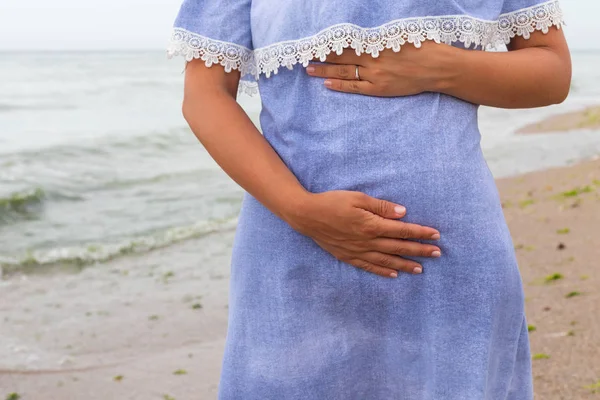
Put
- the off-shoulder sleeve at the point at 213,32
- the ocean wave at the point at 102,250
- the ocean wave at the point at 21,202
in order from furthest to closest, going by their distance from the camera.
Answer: the ocean wave at the point at 21,202, the ocean wave at the point at 102,250, the off-shoulder sleeve at the point at 213,32

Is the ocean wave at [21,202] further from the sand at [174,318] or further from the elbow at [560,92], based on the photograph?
the elbow at [560,92]

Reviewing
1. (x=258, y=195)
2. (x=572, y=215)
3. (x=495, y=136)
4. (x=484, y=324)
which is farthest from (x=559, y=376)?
(x=495, y=136)

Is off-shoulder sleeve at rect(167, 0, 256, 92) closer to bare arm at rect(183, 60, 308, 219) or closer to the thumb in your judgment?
bare arm at rect(183, 60, 308, 219)

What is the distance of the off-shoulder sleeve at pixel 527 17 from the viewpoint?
149cm

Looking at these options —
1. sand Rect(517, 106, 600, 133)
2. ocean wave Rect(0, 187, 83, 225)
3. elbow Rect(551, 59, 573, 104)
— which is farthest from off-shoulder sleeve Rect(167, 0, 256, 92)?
sand Rect(517, 106, 600, 133)

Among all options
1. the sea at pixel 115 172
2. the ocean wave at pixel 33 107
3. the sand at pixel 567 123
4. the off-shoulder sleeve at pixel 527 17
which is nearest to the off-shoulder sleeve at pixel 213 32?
the off-shoulder sleeve at pixel 527 17

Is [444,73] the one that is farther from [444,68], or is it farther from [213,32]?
[213,32]

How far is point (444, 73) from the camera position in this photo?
4.61 ft

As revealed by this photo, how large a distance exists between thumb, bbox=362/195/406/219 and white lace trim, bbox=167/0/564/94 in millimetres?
269

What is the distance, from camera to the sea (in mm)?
7988

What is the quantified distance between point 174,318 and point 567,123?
13349 millimetres

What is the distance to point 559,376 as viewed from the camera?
347 cm

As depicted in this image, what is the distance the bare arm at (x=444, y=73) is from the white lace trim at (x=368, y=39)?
0.07ft

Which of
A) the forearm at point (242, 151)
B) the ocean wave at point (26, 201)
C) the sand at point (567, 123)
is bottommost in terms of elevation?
the ocean wave at point (26, 201)
